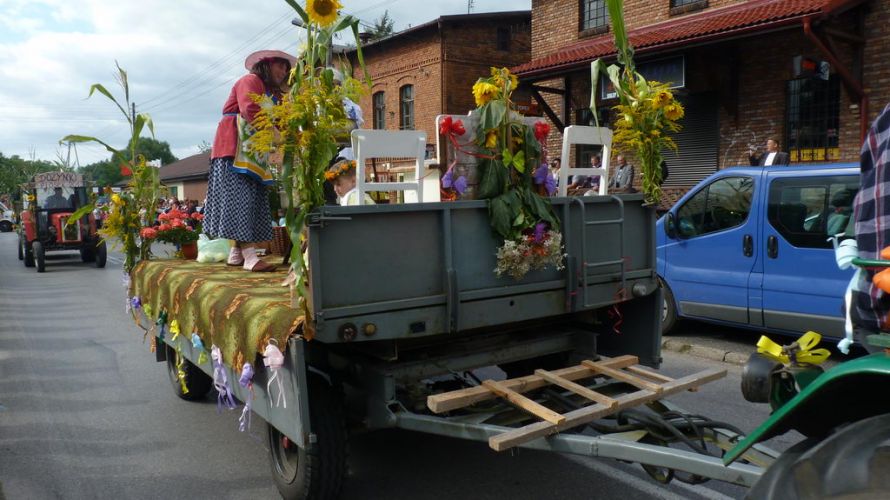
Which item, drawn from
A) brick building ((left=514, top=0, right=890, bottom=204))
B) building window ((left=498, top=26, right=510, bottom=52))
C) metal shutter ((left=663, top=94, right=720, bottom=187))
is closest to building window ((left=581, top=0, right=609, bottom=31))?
brick building ((left=514, top=0, right=890, bottom=204))

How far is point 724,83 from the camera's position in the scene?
14.0 m

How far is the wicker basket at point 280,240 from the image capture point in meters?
6.11

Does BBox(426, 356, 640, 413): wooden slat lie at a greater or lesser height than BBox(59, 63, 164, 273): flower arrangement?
lesser

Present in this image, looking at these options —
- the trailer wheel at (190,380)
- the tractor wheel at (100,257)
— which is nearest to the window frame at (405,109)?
the tractor wheel at (100,257)

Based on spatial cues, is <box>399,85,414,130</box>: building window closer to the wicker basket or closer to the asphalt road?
the asphalt road

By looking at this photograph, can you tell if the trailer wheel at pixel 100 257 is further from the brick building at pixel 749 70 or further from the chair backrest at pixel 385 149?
the chair backrest at pixel 385 149

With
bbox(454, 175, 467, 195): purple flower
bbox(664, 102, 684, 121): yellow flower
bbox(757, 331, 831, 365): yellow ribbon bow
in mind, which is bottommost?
bbox(757, 331, 831, 365): yellow ribbon bow

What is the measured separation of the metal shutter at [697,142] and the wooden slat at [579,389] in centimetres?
1229

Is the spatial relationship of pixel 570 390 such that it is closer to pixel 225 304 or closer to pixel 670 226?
pixel 225 304

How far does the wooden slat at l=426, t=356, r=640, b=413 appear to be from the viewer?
319 centimetres

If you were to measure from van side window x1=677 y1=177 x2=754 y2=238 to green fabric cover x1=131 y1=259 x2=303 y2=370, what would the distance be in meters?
4.40

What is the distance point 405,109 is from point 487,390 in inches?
895

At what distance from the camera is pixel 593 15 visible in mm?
17469

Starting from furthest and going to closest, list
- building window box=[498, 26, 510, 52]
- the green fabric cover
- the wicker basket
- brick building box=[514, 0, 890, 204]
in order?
building window box=[498, 26, 510, 52] < brick building box=[514, 0, 890, 204] < the wicker basket < the green fabric cover
